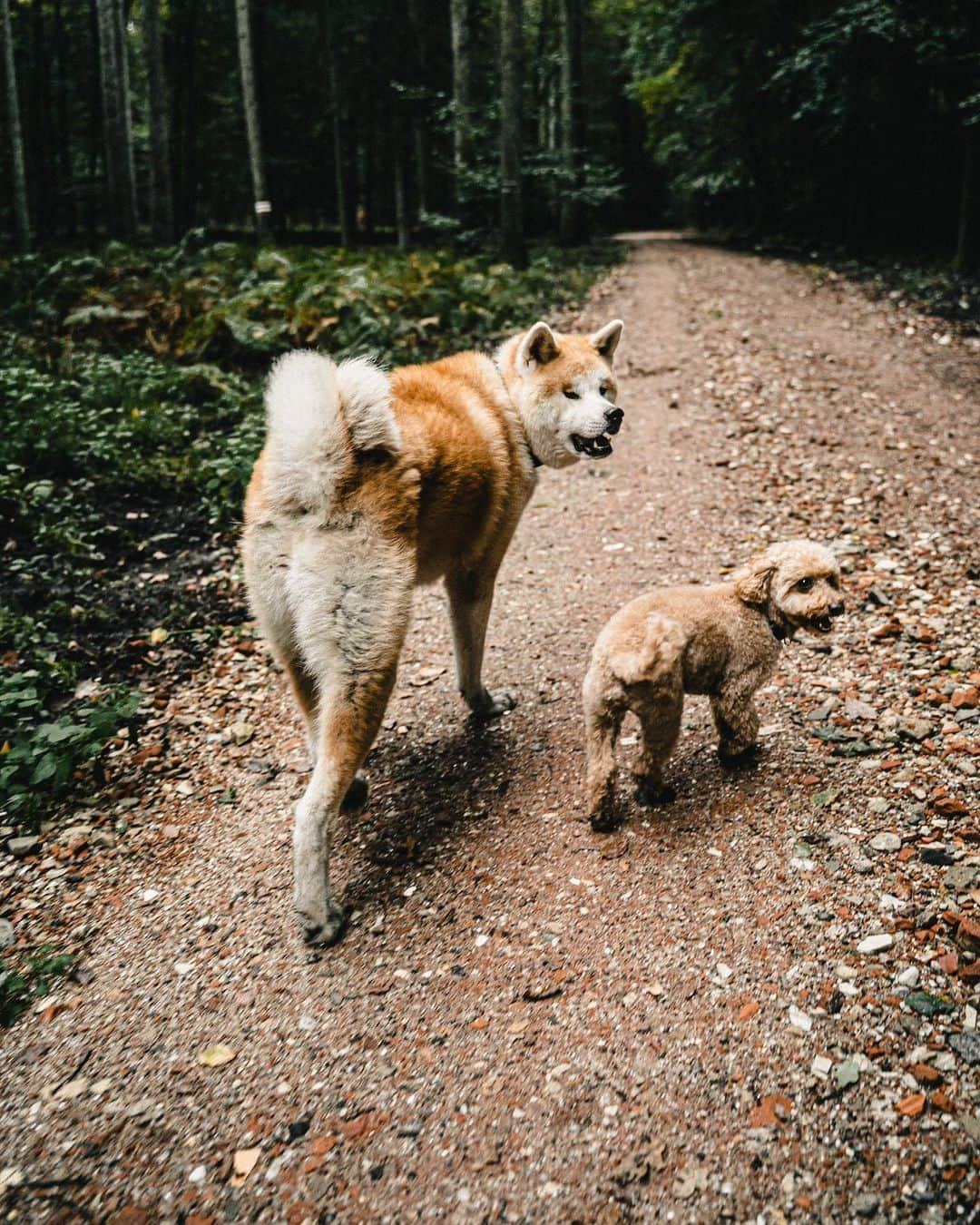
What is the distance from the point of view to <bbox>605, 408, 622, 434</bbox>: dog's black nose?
435 cm

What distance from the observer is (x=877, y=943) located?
A: 2871 mm

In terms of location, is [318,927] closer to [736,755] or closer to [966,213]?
[736,755]

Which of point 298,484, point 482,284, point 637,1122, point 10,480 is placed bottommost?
point 637,1122

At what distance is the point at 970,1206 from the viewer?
81.1 inches

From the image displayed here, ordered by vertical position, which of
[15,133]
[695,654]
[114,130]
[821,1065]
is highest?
[114,130]

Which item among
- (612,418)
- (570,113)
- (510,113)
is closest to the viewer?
(612,418)

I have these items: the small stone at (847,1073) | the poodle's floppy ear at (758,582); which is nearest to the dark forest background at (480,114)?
the poodle's floppy ear at (758,582)

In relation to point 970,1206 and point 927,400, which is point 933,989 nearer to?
point 970,1206

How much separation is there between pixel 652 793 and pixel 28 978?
A: 2775mm

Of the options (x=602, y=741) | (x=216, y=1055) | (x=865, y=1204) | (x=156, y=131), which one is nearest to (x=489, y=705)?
(x=602, y=741)

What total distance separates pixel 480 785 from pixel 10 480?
16.2 ft

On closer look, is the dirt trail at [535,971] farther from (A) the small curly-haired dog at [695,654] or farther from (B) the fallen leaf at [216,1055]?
(A) the small curly-haired dog at [695,654]

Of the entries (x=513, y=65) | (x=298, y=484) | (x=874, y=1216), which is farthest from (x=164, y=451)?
(x=513, y=65)

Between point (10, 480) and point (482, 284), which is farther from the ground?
point (482, 284)
